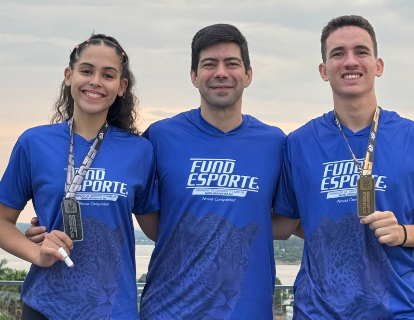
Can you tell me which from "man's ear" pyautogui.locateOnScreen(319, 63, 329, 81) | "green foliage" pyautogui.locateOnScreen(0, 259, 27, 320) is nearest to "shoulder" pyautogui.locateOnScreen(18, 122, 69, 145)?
"man's ear" pyautogui.locateOnScreen(319, 63, 329, 81)

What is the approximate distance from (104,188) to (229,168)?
847mm

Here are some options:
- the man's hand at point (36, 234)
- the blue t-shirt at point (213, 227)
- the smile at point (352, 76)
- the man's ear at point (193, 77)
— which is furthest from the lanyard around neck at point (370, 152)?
the man's hand at point (36, 234)

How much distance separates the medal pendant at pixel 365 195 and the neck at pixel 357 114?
18.3 inches

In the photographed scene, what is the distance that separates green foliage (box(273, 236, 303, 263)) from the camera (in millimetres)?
4030

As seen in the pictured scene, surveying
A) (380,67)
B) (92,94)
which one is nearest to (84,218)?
(92,94)

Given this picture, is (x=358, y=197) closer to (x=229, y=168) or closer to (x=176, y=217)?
(x=229, y=168)

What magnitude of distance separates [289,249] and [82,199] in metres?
1.80

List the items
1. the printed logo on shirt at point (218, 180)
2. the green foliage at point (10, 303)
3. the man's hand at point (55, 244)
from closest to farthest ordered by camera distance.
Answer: the man's hand at point (55, 244)
the printed logo on shirt at point (218, 180)
the green foliage at point (10, 303)

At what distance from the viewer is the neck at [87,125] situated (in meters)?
3.78

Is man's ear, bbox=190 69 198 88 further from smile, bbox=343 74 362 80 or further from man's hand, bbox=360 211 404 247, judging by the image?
man's hand, bbox=360 211 404 247

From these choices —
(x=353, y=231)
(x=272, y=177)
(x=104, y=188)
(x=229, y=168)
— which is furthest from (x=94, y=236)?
(x=353, y=231)

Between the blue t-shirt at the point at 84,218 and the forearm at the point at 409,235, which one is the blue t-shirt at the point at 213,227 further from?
the forearm at the point at 409,235

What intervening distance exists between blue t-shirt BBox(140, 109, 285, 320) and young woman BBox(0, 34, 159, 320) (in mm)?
234

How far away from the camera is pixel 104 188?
356 centimetres
